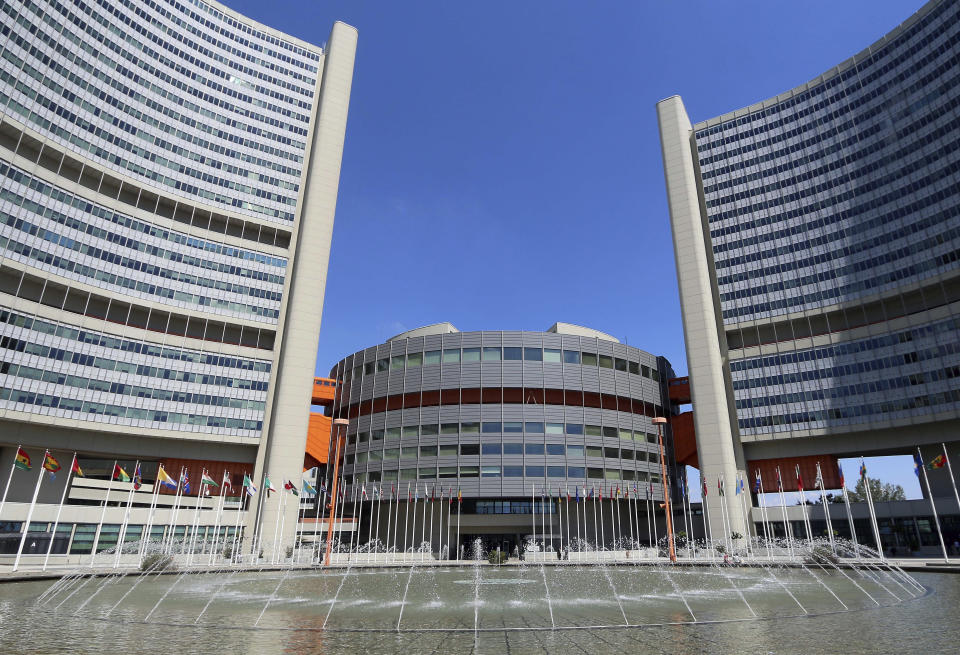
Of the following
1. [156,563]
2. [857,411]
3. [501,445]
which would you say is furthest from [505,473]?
[857,411]

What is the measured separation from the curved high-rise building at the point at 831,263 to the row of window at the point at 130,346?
6727 centimetres

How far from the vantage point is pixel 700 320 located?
288ft

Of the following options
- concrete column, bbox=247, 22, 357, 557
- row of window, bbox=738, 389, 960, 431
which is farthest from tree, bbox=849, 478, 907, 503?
concrete column, bbox=247, 22, 357, 557

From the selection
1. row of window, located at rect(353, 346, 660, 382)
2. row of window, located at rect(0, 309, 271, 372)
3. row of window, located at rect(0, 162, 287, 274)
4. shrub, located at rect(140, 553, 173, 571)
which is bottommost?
shrub, located at rect(140, 553, 173, 571)

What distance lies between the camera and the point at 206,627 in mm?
17656

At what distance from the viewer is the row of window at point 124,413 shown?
6029cm

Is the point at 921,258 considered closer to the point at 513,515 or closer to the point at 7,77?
the point at 513,515

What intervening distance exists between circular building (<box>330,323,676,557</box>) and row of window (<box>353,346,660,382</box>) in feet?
0.52

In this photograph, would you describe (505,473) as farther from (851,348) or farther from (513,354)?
(851,348)

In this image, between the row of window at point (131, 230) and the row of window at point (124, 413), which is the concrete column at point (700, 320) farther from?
the row of window at point (124, 413)

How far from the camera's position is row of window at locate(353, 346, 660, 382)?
262 feet

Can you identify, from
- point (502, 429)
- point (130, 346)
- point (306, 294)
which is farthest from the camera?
point (306, 294)

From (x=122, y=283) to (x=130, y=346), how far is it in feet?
26.5

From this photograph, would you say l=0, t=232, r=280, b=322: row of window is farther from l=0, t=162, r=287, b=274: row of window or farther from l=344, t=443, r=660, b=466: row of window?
l=344, t=443, r=660, b=466: row of window
